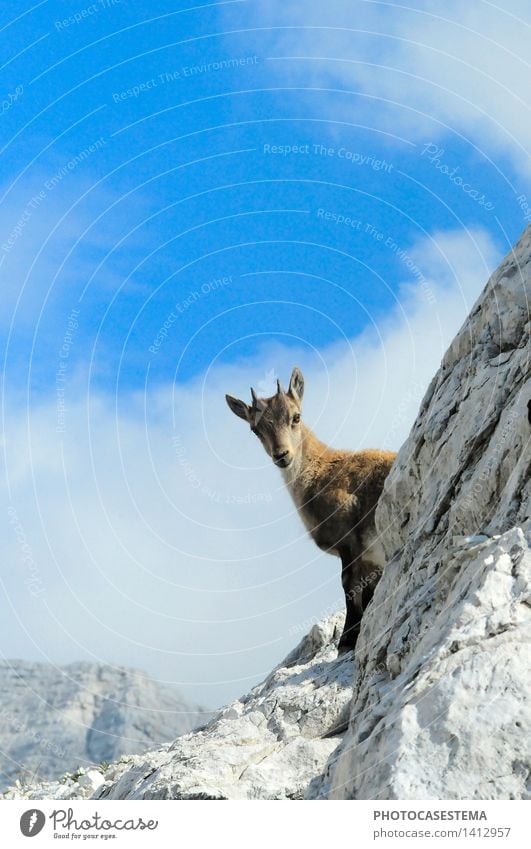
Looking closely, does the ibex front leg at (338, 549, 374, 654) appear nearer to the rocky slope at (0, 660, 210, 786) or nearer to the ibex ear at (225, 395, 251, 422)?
the ibex ear at (225, 395, 251, 422)

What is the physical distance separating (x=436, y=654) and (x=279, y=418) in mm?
12620

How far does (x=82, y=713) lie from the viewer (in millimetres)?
57125

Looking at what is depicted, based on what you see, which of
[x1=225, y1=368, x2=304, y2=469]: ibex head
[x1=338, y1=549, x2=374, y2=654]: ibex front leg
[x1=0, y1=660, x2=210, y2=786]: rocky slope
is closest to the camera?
[x1=338, y1=549, x2=374, y2=654]: ibex front leg

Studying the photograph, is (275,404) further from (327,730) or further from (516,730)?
(516,730)

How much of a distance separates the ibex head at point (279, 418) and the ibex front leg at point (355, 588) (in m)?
2.81

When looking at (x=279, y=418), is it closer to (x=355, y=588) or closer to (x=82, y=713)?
(x=355, y=588)

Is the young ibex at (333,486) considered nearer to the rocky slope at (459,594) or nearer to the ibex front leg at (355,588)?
the ibex front leg at (355,588)

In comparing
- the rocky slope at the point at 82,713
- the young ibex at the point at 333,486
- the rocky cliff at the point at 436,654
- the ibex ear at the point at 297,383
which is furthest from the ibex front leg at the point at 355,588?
the rocky slope at the point at 82,713

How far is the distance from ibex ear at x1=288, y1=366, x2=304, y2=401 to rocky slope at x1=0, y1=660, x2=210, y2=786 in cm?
3729

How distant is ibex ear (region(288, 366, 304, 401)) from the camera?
2095 centimetres

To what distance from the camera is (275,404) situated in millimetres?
20438

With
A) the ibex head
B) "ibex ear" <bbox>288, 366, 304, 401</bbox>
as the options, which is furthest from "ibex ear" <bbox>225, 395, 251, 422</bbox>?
"ibex ear" <bbox>288, 366, 304, 401</bbox>

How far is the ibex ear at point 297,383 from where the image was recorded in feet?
68.7
